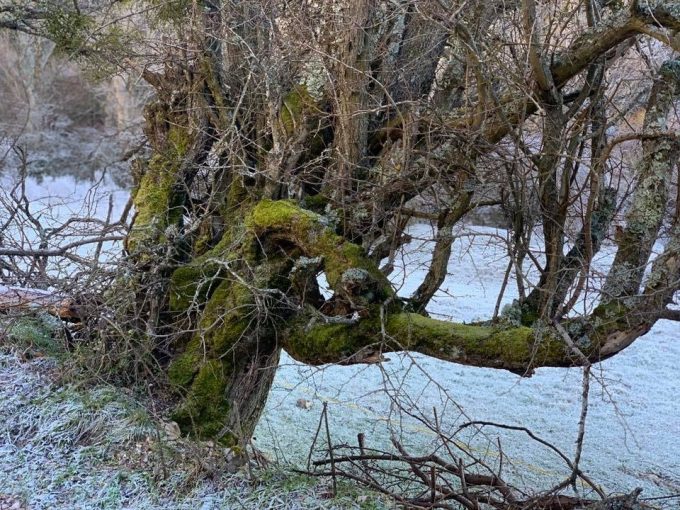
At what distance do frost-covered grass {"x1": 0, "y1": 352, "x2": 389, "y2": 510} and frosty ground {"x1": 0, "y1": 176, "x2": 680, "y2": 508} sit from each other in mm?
10

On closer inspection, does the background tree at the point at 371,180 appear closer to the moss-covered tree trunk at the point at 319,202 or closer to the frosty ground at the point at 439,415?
the moss-covered tree trunk at the point at 319,202

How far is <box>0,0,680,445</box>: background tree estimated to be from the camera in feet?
12.8

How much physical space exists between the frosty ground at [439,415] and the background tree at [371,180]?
1.16 ft

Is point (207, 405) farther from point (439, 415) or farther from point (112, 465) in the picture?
point (439, 415)

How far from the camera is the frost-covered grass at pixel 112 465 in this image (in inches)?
155

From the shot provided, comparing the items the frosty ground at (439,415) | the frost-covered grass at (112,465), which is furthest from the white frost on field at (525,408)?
the frost-covered grass at (112,465)

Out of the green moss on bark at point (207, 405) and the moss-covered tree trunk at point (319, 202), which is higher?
the moss-covered tree trunk at point (319, 202)

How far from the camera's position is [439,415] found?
8.12 meters

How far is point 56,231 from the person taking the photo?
20.4 ft

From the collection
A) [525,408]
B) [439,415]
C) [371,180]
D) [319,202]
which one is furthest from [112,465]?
[525,408]

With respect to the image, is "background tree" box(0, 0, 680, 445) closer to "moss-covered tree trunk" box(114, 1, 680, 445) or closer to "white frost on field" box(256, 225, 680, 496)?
"moss-covered tree trunk" box(114, 1, 680, 445)

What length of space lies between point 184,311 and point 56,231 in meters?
2.06

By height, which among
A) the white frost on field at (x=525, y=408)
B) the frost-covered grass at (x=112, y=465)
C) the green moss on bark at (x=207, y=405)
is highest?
the white frost on field at (x=525, y=408)

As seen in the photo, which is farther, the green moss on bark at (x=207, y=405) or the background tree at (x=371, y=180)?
the green moss on bark at (x=207, y=405)
